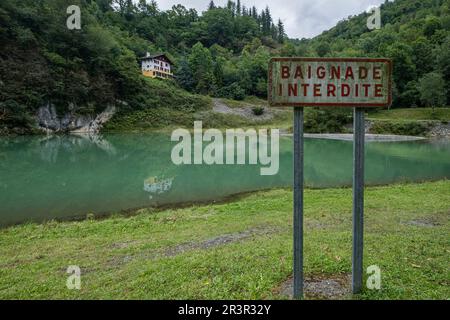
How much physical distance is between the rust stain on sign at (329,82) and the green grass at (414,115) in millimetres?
59119

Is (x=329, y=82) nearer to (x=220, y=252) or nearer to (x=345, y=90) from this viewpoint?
(x=345, y=90)

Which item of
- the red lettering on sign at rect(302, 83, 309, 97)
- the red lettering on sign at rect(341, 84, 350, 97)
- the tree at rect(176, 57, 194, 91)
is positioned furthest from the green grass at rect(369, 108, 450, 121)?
the red lettering on sign at rect(302, 83, 309, 97)

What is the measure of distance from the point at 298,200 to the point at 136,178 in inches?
720

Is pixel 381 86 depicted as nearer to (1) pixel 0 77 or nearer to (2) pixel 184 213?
(2) pixel 184 213

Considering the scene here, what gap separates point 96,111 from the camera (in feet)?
208

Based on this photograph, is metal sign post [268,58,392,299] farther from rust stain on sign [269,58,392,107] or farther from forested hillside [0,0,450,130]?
forested hillside [0,0,450,130]

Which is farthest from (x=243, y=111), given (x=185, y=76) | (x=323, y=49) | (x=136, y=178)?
(x=323, y=49)

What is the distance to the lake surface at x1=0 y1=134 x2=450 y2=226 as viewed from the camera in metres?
15.1

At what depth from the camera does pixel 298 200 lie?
4312 mm

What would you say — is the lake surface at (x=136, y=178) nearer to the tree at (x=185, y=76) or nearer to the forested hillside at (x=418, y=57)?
the forested hillside at (x=418, y=57)

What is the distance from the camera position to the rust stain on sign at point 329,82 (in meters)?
4.16

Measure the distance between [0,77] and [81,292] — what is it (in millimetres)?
59229

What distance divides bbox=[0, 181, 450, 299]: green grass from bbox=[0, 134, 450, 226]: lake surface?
9.93ft
